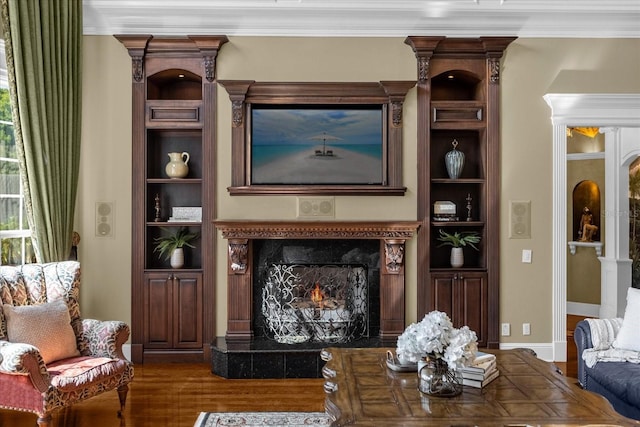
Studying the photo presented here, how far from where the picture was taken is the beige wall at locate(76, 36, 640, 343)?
5016 mm

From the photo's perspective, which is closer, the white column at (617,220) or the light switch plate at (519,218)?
the light switch plate at (519,218)

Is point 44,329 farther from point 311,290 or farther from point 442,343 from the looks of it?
point 442,343

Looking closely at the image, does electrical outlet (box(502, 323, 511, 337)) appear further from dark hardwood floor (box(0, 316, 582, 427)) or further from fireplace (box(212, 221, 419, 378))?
fireplace (box(212, 221, 419, 378))

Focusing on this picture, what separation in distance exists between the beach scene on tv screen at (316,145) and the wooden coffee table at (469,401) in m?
2.46

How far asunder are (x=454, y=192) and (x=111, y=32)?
3648 millimetres

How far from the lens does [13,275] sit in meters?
3.70

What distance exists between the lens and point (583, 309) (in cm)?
735

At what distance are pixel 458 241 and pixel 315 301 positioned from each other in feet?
4.86

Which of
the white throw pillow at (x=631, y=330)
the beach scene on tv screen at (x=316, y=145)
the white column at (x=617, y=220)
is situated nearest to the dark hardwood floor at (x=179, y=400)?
the beach scene on tv screen at (x=316, y=145)

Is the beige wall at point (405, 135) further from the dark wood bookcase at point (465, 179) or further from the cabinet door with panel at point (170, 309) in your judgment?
the cabinet door with panel at point (170, 309)

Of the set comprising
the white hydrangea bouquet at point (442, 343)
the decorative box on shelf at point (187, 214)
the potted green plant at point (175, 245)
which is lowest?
the white hydrangea bouquet at point (442, 343)

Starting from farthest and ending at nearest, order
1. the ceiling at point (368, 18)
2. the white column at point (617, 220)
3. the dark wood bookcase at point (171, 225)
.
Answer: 1. the white column at point (617, 220)
2. the dark wood bookcase at point (171, 225)
3. the ceiling at point (368, 18)

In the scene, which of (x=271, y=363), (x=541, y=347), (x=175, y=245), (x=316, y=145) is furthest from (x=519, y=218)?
(x=175, y=245)

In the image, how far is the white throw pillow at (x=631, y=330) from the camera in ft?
11.4
